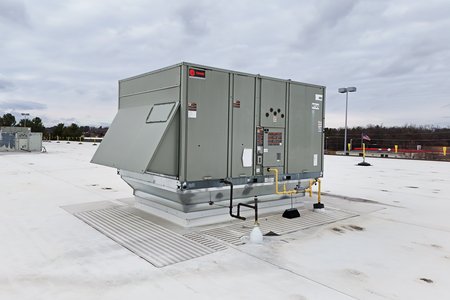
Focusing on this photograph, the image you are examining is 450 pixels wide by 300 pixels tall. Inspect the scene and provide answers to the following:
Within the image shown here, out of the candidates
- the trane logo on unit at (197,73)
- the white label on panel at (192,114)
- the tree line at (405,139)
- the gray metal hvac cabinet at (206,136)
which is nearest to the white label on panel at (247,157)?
the gray metal hvac cabinet at (206,136)

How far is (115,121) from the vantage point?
670cm

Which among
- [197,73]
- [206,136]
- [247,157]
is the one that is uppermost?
[197,73]

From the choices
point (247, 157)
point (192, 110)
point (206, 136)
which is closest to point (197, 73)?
point (192, 110)

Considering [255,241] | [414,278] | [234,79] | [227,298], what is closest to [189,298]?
[227,298]

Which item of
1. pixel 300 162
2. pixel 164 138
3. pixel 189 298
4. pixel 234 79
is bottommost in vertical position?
pixel 189 298

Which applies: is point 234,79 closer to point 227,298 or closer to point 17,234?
point 227,298

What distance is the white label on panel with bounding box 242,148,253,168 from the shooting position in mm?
5988

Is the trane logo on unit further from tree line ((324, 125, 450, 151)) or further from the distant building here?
tree line ((324, 125, 450, 151))

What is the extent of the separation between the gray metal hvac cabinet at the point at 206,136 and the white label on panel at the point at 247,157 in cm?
2

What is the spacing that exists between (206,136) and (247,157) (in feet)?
3.10

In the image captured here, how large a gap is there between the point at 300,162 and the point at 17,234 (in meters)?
5.16

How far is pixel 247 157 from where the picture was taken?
6.04 metres

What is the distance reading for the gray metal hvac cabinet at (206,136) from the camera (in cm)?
528

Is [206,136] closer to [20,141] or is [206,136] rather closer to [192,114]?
[192,114]
